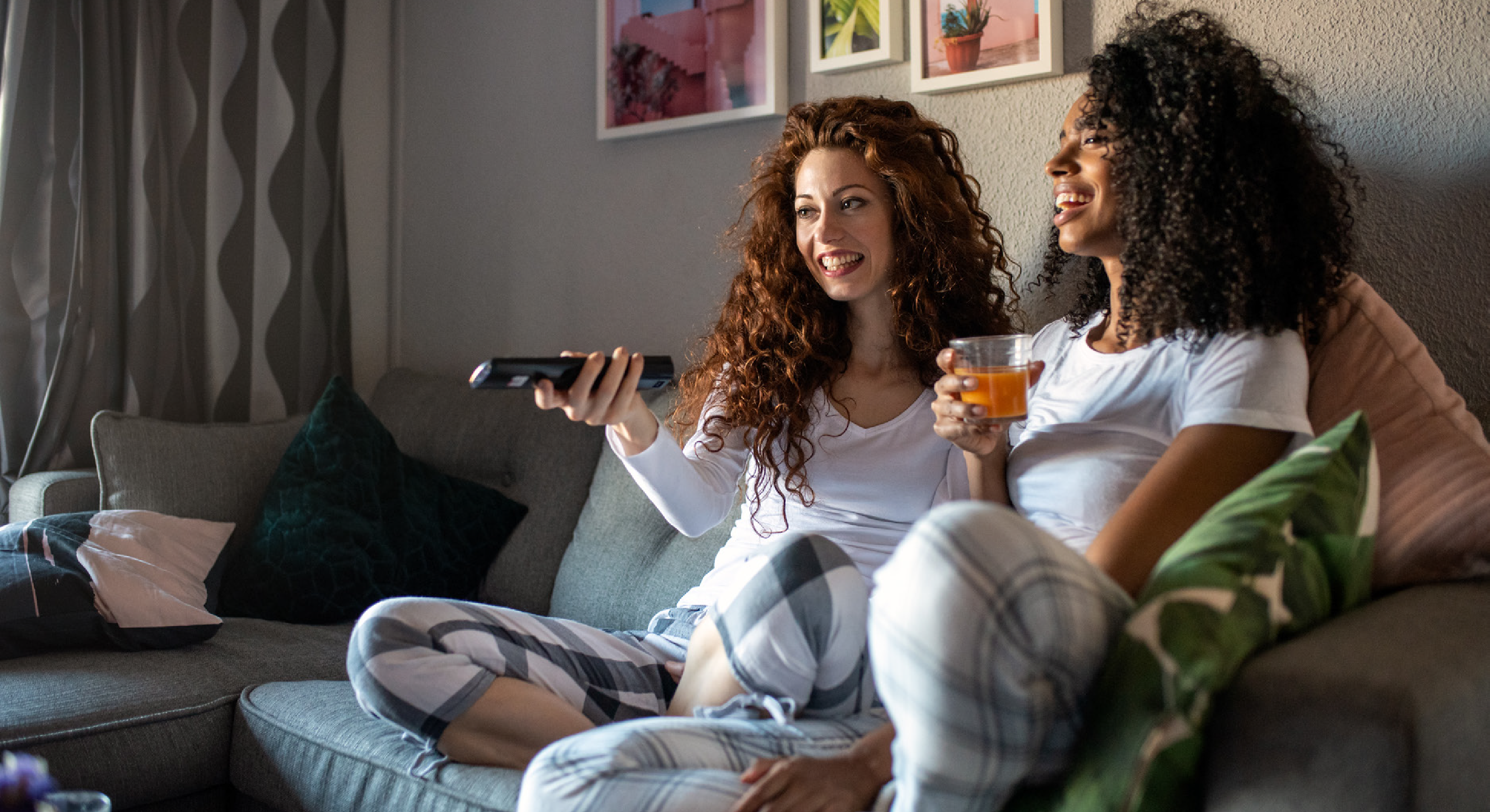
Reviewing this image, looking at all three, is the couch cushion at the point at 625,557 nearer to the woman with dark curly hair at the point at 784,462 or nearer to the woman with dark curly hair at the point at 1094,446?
the woman with dark curly hair at the point at 784,462

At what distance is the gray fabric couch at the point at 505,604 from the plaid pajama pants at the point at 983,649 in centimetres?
12

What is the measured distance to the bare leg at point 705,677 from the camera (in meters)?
1.34

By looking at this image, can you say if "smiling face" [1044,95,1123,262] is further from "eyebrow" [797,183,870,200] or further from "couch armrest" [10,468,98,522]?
"couch armrest" [10,468,98,522]

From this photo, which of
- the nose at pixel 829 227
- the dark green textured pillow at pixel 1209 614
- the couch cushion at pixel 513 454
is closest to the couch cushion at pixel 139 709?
the couch cushion at pixel 513 454

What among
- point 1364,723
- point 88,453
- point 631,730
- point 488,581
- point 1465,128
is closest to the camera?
point 1364,723

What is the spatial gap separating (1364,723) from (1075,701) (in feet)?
0.65

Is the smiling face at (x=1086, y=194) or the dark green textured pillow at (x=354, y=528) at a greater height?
the smiling face at (x=1086, y=194)

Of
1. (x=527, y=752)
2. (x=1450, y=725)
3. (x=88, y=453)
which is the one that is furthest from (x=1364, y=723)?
(x=88, y=453)

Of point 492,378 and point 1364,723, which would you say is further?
point 492,378

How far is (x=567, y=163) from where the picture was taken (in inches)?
104

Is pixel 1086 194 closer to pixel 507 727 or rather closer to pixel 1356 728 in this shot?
pixel 1356 728

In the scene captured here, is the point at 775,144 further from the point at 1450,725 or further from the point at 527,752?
the point at 1450,725

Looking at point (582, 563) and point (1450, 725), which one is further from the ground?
point (1450, 725)

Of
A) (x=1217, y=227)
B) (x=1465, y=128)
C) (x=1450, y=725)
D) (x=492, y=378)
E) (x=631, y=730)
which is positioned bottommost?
(x=631, y=730)
